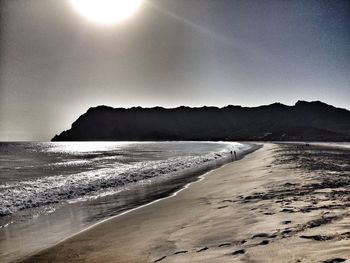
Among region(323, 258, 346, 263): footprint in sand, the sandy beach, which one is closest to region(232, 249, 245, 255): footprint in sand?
the sandy beach

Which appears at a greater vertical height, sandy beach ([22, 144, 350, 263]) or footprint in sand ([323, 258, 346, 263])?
footprint in sand ([323, 258, 346, 263])

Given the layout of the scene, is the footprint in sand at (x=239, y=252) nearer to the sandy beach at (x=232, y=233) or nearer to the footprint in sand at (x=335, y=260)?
the sandy beach at (x=232, y=233)

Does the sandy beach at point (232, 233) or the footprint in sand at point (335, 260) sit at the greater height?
the footprint in sand at point (335, 260)

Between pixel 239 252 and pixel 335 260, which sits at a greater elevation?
pixel 335 260

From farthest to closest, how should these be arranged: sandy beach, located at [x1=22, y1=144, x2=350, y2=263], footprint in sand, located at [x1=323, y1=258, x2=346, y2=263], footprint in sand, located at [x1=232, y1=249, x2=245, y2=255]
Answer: footprint in sand, located at [x1=232, y1=249, x2=245, y2=255] < sandy beach, located at [x1=22, y1=144, x2=350, y2=263] < footprint in sand, located at [x1=323, y1=258, x2=346, y2=263]

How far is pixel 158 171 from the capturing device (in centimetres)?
2636

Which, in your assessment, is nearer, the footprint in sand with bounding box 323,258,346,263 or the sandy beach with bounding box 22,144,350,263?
the footprint in sand with bounding box 323,258,346,263

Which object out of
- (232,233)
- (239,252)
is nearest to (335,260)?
(239,252)

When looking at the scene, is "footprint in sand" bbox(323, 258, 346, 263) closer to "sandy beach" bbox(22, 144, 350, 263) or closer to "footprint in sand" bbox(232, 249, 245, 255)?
"sandy beach" bbox(22, 144, 350, 263)

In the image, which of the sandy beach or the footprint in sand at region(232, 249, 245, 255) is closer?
the sandy beach

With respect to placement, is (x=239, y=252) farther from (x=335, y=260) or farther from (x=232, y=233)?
(x=335, y=260)

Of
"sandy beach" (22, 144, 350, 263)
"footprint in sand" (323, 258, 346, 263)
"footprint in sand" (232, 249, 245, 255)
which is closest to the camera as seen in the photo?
"footprint in sand" (323, 258, 346, 263)

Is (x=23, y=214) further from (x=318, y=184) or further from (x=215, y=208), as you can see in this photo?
(x=318, y=184)

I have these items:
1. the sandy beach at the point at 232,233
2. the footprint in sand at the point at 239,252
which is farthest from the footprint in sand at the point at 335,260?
the footprint in sand at the point at 239,252
